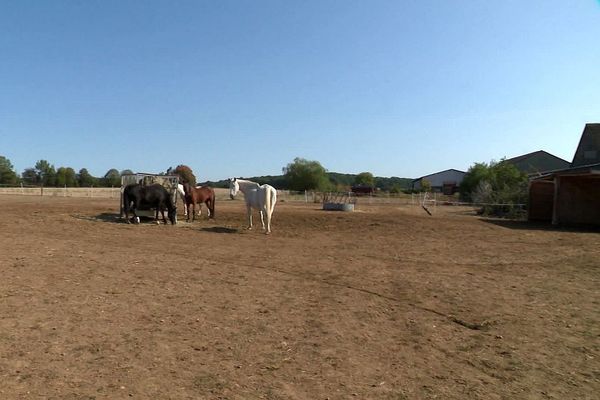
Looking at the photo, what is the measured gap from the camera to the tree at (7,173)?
77.4 meters

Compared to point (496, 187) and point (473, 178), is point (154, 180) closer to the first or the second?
point (496, 187)

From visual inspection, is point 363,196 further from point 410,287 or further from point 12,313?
point 12,313

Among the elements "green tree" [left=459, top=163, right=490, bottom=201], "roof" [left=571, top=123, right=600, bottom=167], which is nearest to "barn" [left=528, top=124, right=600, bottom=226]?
"roof" [left=571, top=123, right=600, bottom=167]

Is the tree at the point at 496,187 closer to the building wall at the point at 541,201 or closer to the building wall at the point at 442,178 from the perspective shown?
the building wall at the point at 541,201

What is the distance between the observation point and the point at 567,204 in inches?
870

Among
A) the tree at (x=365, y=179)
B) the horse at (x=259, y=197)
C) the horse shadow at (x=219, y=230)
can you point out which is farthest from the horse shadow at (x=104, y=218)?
the tree at (x=365, y=179)

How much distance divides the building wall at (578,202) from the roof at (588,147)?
21.2 metres

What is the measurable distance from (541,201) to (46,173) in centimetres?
8786

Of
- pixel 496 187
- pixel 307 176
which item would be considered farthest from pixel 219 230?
pixel 307 176

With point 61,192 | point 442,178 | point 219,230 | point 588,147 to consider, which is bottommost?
point 219,230

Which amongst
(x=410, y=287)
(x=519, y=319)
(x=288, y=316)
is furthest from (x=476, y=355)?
(x=410, y=287)

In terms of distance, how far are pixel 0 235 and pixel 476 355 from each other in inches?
441

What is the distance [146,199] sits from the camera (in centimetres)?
1567

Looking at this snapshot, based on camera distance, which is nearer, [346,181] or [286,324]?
[286,324]
